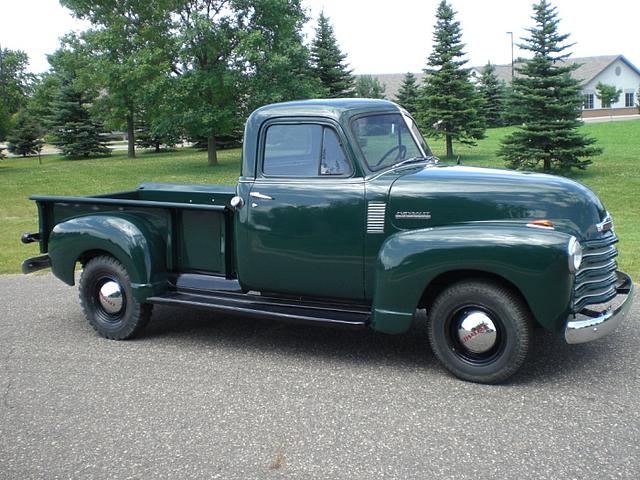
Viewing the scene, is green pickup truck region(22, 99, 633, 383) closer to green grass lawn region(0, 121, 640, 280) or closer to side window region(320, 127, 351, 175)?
side window region(320, 127, 351, 175)

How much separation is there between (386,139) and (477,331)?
1711 mm

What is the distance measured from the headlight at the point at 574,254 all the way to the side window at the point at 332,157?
1.68 m

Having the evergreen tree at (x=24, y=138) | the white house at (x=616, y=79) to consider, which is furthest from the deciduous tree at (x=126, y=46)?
the white house at (x=616, y=79)

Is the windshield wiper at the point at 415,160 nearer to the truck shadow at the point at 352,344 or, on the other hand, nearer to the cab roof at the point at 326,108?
the cab roof at the point at 326,108

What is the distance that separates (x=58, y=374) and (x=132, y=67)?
24472 millimetres

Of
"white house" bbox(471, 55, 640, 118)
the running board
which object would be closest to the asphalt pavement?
the running board

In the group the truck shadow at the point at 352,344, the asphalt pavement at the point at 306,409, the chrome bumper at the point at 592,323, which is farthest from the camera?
the truck shadow at the point at 352,344

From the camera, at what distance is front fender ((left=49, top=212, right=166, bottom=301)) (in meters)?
5.74

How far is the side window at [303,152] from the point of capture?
16.8 feet

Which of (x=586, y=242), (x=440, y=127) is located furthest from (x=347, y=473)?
(x=440, y=127)

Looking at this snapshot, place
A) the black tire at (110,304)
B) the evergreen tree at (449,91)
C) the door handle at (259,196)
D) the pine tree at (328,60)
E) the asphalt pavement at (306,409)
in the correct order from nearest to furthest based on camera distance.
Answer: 1. the asphalt pavement at (306,409)
2. the door handle at (259,196)
3. the black tire at (110,304)
4. the evergreen tree at (449,91)
5. the pine tree at (328,60)

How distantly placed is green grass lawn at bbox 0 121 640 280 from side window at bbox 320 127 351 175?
4134 mm

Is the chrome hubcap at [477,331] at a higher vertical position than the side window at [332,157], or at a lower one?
lower

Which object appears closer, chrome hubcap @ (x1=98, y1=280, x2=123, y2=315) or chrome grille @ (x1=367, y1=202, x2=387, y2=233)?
chrome grille @ (x1=367, y1=202, x2=387, y2=233)
